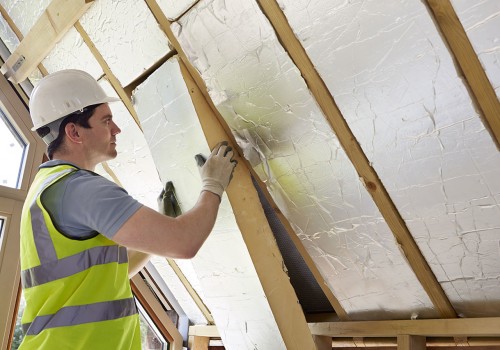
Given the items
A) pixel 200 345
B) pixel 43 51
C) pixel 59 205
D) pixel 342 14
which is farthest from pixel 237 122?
pixel 200 345

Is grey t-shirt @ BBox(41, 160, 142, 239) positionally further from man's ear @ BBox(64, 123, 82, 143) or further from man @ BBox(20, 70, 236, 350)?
man's ear @ BBox(64, 123, 82, 143)

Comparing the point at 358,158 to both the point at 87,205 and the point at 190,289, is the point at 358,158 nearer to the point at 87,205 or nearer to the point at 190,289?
the point at 87,205

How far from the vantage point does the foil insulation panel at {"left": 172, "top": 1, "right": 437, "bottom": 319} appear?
162 centimetres

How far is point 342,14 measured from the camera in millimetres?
1417

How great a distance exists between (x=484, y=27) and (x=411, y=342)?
115cm

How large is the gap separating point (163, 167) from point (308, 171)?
21.8 inches

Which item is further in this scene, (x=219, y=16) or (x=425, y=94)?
(x=219, y=16)

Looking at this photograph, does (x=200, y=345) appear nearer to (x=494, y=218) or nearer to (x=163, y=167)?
(x=163, y=167)

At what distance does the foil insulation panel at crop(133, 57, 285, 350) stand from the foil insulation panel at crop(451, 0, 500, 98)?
903 millimetres

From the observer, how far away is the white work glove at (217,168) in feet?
5.43

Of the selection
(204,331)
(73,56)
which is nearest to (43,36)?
(73,56)

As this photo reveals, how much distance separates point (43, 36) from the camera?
7.64ft

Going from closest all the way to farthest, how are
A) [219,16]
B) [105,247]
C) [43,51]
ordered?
[105,247], [219,16], [43,51]

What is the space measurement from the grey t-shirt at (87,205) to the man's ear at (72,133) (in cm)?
24
